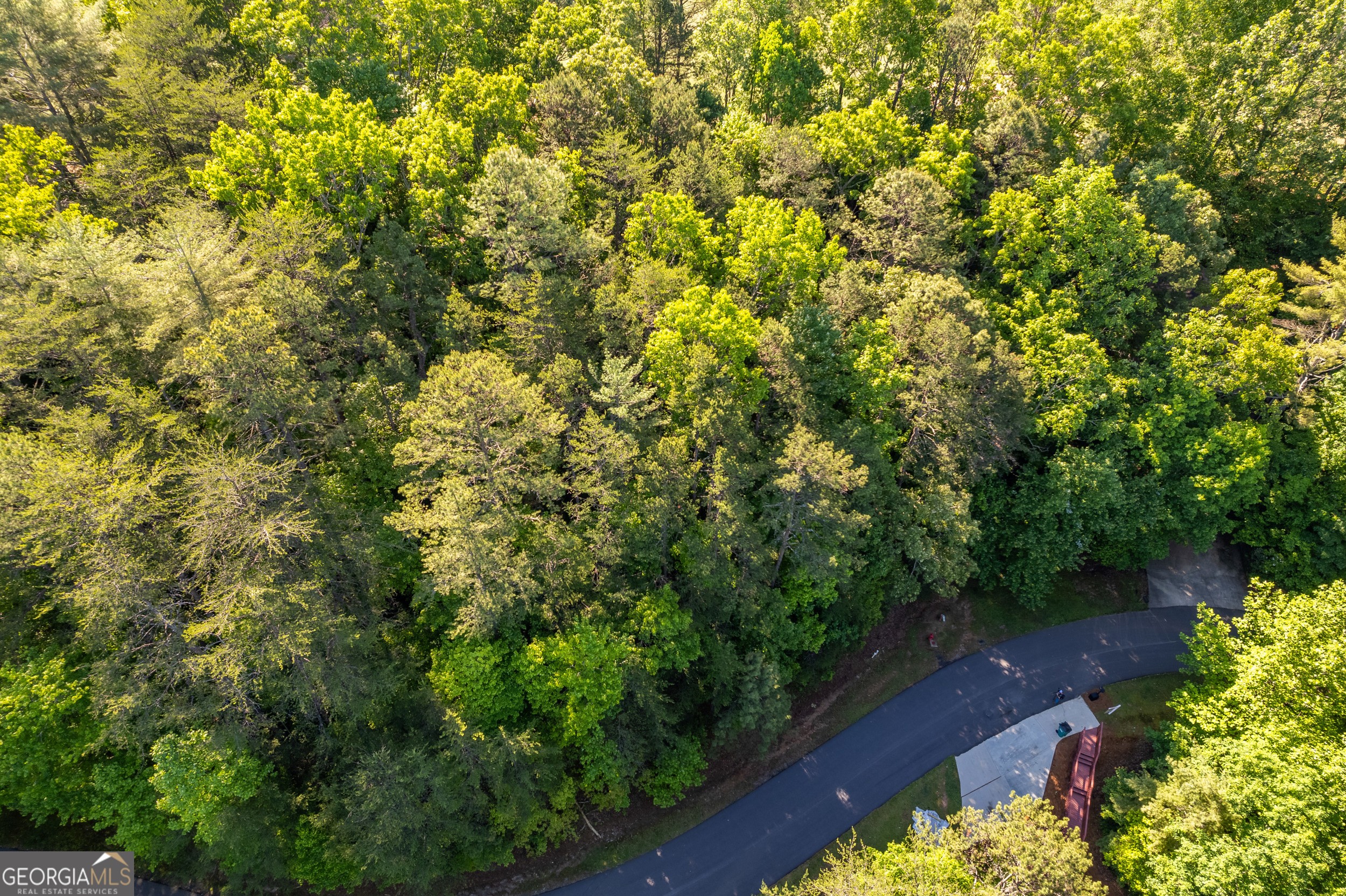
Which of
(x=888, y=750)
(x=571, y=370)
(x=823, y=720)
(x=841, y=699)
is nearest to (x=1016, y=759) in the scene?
(x=888, y=750)

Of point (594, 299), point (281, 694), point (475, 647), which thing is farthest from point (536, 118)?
point (281, 694)

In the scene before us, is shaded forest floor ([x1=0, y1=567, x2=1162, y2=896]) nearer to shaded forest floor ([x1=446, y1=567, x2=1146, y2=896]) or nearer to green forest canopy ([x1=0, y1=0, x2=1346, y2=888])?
shaded forest floor ([x1=446, y1=567, x2=1146, y2=896])

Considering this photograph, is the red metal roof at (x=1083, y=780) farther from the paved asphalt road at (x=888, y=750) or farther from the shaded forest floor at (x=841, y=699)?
the shaded forest floor at (x=841, y=699)

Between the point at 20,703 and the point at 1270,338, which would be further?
the point at 1270,338

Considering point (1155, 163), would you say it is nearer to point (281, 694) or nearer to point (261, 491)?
point (261, 491)

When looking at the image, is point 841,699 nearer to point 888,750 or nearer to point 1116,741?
point 888,750

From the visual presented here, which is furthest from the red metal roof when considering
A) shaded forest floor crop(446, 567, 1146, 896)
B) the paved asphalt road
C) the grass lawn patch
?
shaded forest floor crop(446, 567, 1146, 896)
